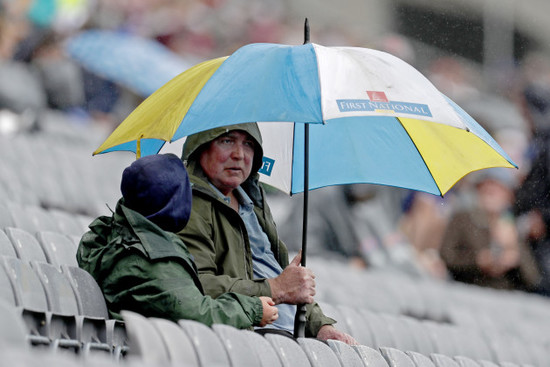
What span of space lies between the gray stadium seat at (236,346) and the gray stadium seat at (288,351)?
13cm

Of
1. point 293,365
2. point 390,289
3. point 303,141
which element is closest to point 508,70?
point 390,289

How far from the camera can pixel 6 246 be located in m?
3.71

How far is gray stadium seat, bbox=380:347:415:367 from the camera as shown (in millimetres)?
3786

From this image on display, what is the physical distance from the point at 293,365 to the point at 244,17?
9987 mm

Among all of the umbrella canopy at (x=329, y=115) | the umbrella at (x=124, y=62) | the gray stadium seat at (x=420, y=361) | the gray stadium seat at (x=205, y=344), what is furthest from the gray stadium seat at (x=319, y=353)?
the umbrella at (x=124, y=62)

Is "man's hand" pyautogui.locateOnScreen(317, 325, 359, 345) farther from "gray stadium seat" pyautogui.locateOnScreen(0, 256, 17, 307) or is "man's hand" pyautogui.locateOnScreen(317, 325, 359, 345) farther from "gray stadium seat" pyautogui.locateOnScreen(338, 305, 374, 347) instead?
"gray stadium seat" pyautogui.locateOnScreen(0, 256, 17, 307)

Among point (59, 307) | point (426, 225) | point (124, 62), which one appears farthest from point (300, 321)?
point (124, 62)

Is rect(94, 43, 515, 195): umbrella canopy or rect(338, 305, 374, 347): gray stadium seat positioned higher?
rect(94, 43, 515, 195): umbrella canopy

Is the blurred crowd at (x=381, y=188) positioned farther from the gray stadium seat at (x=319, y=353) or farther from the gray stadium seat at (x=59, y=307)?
the gray stadium seat at (x=59, y=307)

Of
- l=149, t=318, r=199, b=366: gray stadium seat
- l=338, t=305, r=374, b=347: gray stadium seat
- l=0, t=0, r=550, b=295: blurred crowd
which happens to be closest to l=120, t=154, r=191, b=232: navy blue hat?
l=149, t=318, r=199, b=366: gray stadium seat

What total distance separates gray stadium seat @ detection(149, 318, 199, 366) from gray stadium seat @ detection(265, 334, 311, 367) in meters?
0.39

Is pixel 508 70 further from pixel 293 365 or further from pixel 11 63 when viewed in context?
pixel 293 365

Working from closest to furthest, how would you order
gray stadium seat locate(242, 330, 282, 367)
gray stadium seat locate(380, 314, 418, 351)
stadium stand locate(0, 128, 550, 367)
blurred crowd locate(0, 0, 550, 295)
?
1. stadium stand locate(0, 128, 550, 367)
2. gray stadium seat locate(242, 330, 282, 367)
3. gray stadium seat locate(380, 314, 418, 351)
4. blurred crowd locate(0, 0, 550, 295)

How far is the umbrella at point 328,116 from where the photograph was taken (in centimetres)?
366
